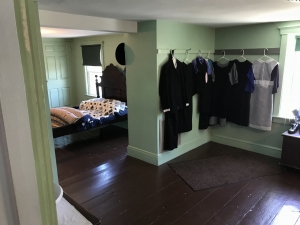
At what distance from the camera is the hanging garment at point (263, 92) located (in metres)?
3.59

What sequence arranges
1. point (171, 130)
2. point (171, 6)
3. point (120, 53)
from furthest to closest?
point (120, 53) → point (171, 130) → point (171, 6)

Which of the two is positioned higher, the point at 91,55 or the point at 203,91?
the point at 91,55

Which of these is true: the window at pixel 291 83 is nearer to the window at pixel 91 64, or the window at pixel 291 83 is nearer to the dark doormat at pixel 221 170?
the dark doormat at pixel 221 170

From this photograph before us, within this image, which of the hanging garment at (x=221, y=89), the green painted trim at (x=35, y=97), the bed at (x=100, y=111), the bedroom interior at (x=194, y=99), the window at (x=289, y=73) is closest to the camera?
the green painted trim at (x=35, y=97)

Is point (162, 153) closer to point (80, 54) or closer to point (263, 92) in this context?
point (263, 92)

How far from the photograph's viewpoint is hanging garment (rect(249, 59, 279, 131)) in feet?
11.8

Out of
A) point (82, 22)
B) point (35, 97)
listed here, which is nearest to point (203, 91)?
point (82, 22)

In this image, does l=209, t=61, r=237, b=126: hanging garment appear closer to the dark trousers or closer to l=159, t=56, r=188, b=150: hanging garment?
l=159, t=56, r=188, b=150: hanging garment

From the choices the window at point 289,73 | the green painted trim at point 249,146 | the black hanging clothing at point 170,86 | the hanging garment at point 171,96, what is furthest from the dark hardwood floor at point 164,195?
the black hanging clothing at point 170,86

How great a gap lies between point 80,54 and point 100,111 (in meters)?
2.16

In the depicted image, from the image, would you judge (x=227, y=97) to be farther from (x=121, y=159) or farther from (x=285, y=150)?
(x=121, y=159)

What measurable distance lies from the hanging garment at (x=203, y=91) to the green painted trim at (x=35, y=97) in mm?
3377

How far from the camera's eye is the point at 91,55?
234 inches

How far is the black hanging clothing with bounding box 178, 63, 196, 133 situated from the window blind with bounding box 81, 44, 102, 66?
2774mm
